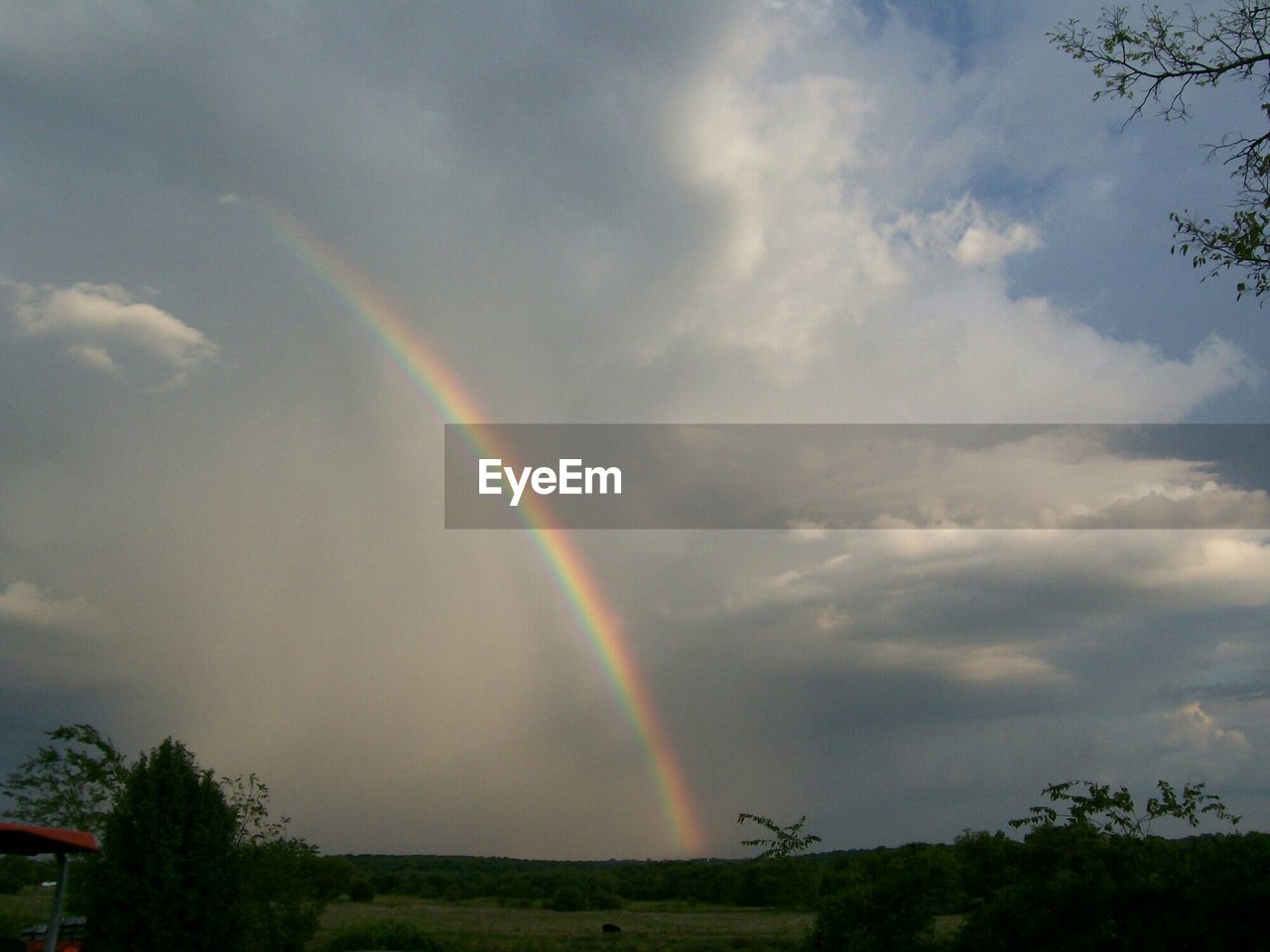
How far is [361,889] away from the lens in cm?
7725

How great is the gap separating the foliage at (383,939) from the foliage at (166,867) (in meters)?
21.5

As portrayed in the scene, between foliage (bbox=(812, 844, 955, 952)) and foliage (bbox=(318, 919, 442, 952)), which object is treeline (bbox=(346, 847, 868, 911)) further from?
foliage (bbox=(812, 844, 955, 952))

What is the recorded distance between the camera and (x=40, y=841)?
12281 millimetres

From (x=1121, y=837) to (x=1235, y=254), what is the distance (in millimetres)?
6934

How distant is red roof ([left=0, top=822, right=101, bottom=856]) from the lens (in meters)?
11.8

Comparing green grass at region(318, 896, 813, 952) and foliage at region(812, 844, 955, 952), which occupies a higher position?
foliage at region(812, 844, 955, 952)

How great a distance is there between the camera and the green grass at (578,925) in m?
43.3

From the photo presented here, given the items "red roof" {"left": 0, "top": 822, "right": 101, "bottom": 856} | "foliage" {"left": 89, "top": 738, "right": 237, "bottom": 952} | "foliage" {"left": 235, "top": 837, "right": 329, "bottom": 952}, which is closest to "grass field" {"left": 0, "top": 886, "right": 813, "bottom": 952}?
"foliage" {"left": 235, "top": 837, "right": 329, "bottom": 952}

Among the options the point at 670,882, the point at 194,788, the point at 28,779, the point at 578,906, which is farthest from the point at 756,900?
the point at 194,788

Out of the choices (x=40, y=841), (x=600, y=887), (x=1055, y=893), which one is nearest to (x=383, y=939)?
(x=40, y=841)

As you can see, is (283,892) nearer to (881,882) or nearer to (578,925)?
(881,882)

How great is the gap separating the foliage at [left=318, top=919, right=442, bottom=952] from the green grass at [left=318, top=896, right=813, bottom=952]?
2.41ft

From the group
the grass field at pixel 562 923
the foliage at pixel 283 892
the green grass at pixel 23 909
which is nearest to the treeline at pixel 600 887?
the grass field at pixel 562 923

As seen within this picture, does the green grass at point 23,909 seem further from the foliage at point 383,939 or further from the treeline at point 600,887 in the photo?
the treeline at point 600,887
